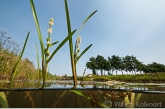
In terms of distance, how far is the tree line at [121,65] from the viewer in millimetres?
48656

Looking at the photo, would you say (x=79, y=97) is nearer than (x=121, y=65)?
Yes

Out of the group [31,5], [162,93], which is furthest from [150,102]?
[31,5]

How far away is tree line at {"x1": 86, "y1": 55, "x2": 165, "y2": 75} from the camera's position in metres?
48.7

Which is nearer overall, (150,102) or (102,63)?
(150,102)

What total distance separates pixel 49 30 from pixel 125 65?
5339 centimetres

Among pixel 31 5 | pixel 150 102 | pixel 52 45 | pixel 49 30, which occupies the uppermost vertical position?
pixel 31 5

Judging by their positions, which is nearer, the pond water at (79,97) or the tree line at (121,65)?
the pond water at (79,97)

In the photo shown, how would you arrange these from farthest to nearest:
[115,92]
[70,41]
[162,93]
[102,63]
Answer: [102,63] → [70,41] → [115,92] → [162,93]

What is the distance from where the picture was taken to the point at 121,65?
2063 inches

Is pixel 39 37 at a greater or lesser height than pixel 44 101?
greater

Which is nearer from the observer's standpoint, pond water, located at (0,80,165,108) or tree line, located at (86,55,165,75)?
pond water, located at (0,80,165,108)

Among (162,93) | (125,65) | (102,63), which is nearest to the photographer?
(162,93)

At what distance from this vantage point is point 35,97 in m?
0.93

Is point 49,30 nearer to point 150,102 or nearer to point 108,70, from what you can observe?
point 150,102
